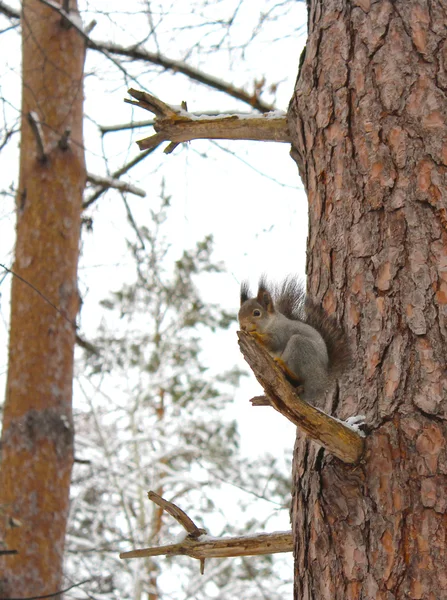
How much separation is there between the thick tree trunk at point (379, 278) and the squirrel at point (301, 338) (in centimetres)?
3

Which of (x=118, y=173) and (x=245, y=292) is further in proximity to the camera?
(x=118, y=173)

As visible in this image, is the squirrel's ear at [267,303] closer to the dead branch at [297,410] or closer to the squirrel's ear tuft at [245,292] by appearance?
the squirrel's ear tuft at [245,292]

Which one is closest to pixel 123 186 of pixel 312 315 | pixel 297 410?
pixel 312 315

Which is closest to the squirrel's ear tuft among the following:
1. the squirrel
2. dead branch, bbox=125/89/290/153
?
the squirrel

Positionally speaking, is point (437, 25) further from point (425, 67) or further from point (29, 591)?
point (29, 591)

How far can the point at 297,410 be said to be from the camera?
1.18m

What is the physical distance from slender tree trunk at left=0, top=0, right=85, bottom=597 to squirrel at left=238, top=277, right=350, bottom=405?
32.0 inches

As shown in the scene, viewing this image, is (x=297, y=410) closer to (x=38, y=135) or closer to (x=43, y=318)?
(x=43, y=318)

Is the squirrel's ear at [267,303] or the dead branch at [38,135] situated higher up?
the dead branch at [38,135]

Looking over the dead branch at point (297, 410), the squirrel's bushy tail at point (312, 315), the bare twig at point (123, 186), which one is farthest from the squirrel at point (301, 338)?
the bare twig at point (123, 186)

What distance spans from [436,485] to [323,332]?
406mm

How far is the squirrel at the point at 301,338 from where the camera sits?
147cm

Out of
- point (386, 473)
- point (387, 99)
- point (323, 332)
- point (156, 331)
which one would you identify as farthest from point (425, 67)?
point (156, 331)

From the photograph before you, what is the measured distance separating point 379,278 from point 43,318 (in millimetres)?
1791
